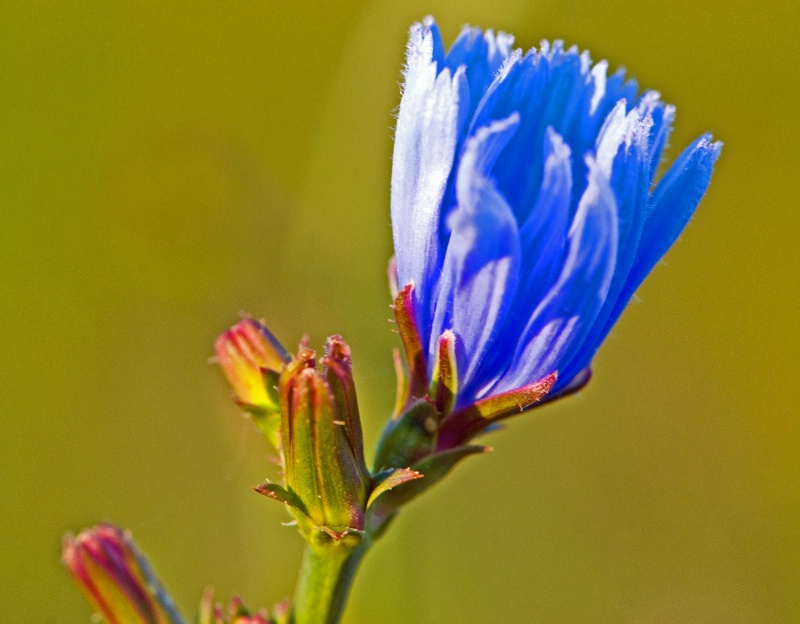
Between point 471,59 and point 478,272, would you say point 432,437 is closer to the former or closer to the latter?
point 478,272

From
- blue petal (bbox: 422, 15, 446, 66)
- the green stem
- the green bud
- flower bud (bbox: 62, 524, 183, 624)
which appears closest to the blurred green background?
flower bud (bbox: 62, 524, 183, 624)

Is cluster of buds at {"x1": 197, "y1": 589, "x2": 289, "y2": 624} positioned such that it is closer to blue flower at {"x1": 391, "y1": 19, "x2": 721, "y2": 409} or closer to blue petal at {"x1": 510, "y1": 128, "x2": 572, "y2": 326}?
blue flower at {"x1": 391, "y1": 19, "x2": 721, "y2": 409}

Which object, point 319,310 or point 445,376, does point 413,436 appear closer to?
point 445,376

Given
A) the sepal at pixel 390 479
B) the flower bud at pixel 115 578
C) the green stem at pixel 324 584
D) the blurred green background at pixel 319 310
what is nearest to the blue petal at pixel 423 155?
the sepal at pixel 390 479

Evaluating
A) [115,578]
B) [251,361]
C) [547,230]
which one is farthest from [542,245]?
[115,578]

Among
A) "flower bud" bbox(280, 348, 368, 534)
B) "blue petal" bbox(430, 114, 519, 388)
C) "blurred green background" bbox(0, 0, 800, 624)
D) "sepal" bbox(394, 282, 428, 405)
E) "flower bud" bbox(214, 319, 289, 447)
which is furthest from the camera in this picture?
"blurred green background" bbox(0, 0, 800, 624)

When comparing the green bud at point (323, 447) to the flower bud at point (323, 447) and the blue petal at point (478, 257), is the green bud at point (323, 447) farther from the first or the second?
the blue petal at point (478, 257)
